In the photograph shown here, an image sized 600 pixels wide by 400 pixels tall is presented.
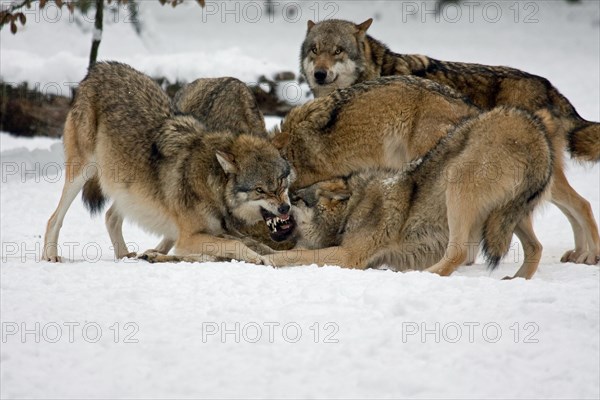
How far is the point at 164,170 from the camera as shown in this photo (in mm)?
6211

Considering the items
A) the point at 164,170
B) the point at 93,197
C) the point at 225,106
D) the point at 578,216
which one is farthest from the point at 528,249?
the point at 93,197

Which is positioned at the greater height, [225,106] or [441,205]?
[225,106]

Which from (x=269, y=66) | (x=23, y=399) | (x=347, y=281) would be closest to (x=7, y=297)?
(x=23, y=399)

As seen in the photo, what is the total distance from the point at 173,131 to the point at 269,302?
2.39m

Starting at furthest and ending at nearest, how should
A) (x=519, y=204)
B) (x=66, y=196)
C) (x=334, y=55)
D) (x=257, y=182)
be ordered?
(x=334, y=55), (x=66, y=196), (x=257, y=182), (x=519, y=204)

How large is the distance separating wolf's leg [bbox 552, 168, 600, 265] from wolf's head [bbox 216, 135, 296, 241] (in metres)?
2.36

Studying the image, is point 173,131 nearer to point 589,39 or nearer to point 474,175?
point 474,175

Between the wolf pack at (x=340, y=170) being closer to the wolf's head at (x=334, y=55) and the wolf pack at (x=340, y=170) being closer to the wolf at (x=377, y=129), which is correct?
the wolf at (x=377, y=129)

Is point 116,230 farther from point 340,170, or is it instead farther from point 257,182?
point 340,170

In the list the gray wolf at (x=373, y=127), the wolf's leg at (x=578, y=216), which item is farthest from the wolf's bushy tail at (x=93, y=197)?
the wolf's leg at (x=578, y=216)

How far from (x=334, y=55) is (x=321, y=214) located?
2233mm

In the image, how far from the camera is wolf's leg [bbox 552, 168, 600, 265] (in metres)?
6.73

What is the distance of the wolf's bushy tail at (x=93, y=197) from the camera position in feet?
22.6

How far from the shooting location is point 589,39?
608 inches
